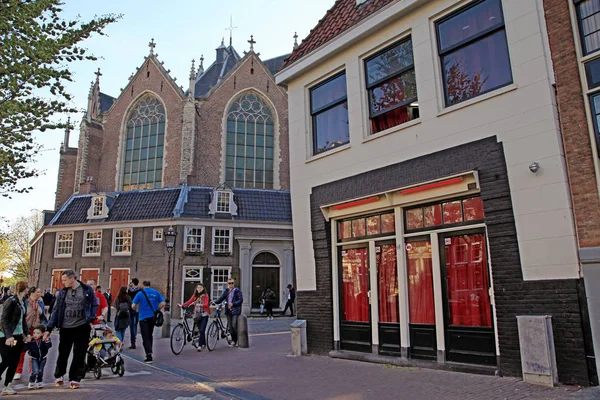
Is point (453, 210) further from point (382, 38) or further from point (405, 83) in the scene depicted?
point (382, 38)

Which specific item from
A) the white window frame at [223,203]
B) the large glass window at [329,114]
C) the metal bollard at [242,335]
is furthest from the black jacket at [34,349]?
the white window frame at [223,203]

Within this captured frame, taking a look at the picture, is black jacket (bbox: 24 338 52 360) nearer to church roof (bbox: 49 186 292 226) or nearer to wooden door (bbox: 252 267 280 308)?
church roof (bbox: 49 186 292 226)

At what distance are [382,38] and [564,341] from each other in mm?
6658

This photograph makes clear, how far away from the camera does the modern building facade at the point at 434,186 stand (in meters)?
6.69

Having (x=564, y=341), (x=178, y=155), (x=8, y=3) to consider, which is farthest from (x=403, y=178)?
(x=178, y=155)

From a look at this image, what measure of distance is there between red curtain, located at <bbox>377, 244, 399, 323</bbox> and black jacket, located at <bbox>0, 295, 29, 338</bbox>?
6.51m

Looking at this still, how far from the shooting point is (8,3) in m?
9.52

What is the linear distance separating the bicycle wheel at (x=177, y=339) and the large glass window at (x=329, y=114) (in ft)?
19.1

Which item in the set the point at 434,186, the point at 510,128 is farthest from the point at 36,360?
the point at 510,128

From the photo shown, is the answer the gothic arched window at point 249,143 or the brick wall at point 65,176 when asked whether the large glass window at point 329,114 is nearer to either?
the gothic arched window at point 249,143

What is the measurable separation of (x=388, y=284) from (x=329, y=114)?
4.36 metres

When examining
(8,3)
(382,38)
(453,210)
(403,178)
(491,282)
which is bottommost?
(491,282)

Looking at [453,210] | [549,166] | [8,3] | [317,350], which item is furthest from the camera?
[317,350]

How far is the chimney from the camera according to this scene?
1294 inches
